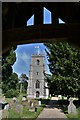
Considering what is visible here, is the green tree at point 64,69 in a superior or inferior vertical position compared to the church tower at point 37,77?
superior

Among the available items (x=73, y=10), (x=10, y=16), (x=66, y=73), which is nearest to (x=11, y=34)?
(x=10, y=16)

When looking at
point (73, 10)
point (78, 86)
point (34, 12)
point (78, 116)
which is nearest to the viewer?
point (73, 10)

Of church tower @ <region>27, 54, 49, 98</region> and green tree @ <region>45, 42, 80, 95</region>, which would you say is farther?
church tower @ <region>27, 54, 49, 98</region>

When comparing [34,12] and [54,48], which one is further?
[54,48]

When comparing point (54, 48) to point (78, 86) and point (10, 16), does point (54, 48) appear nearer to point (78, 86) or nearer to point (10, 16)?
point (78, 86)

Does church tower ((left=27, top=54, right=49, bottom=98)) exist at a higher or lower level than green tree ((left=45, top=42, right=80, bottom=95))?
lower

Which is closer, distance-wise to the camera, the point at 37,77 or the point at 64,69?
the point at 64,69

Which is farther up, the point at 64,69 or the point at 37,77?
the point at 64,69

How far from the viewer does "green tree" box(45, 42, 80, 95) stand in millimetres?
20297

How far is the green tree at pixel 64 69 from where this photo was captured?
66.6ft

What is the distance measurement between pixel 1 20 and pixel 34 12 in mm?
519

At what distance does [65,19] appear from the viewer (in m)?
3.03

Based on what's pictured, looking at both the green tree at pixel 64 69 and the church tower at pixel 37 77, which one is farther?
the church tower at pixel 37 77

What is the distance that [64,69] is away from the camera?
21812 mm
